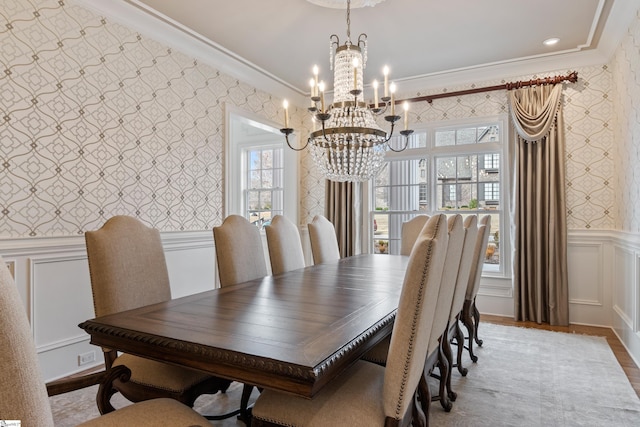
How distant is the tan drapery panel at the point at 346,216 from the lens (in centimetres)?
488

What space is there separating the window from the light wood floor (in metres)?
0.58

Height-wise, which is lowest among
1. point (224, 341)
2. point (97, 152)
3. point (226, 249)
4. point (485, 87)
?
point (224, 341)

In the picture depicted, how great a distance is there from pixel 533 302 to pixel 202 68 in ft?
13.7

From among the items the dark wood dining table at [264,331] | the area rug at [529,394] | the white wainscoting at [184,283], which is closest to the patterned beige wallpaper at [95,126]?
the white wainscoting at [184,283]

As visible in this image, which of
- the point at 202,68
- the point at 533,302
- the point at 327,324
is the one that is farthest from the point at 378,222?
the point at 327,324

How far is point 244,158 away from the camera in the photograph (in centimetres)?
605

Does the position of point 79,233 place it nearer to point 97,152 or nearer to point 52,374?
point 97,152

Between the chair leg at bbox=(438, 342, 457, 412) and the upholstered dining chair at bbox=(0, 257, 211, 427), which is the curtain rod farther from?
the upholstered dining chair at bbox=(0, 257, 211, 427)

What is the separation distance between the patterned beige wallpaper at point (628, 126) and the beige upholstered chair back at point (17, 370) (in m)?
3.64

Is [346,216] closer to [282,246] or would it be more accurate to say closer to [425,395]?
[282,246]

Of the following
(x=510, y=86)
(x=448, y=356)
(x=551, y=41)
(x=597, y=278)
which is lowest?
(x=448, y=356)

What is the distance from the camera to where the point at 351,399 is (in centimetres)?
127

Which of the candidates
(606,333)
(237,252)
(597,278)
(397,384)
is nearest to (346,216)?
(237,252)

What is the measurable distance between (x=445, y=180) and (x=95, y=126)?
367 cm
